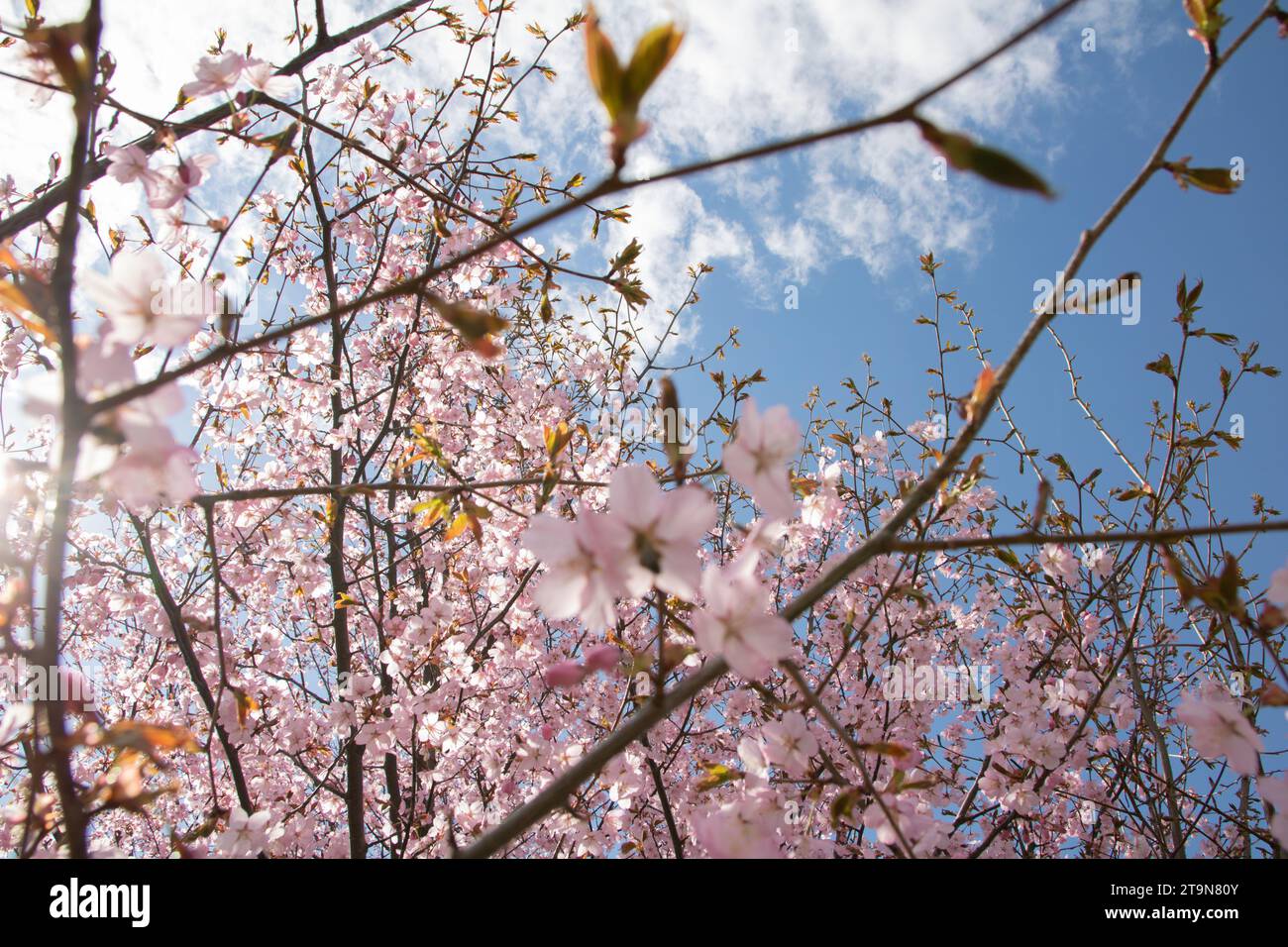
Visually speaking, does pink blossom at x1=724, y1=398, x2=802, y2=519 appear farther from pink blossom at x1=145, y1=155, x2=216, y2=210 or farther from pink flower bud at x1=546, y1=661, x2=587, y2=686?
pink blossom at x1=145, y1=155, x2=216, y2=210

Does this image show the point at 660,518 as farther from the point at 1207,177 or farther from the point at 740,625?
the point at 1207,177

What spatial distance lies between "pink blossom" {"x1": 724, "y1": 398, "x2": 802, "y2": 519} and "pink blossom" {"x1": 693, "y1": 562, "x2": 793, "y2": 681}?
0.34ft

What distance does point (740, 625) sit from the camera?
938 millimetres

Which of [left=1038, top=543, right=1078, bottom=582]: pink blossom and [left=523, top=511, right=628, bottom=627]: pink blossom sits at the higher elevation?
[left=1038, top=543, right=1078, bottom=582]: pink blossom

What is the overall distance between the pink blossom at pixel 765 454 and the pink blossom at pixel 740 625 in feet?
0.34

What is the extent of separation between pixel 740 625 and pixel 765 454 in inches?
9.8

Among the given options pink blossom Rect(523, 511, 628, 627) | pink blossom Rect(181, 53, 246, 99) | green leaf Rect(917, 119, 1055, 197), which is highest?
pink blossom Rect(181, 53, 246, 99)

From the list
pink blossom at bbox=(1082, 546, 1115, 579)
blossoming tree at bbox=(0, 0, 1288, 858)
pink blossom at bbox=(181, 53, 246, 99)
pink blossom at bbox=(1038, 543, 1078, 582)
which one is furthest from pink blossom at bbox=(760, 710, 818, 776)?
pink blossom at bbox=(1082, 546, 1115, 579)

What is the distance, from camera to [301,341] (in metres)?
4.36

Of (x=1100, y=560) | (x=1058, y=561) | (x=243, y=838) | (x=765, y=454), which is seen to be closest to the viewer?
(x=765, y=454)

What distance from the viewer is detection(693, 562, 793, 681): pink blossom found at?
2.91ft

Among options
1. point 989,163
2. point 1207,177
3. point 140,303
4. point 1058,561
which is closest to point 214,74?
point 140,303
